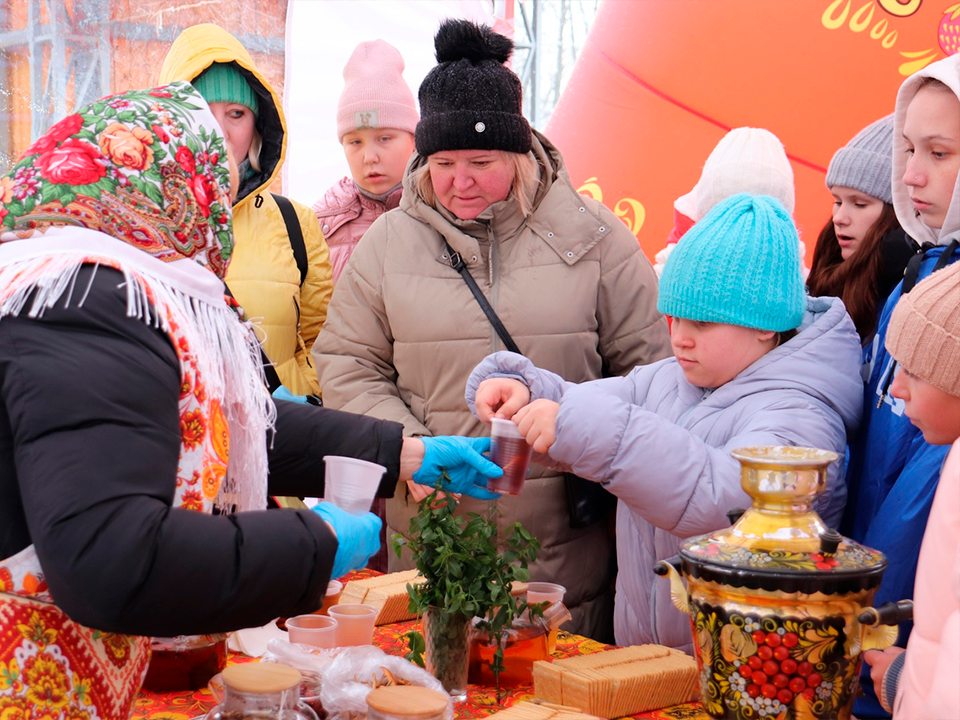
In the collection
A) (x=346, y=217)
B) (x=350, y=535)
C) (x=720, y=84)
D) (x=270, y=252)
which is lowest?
(x=350, y=535)

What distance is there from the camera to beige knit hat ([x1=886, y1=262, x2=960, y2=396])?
1327 mm

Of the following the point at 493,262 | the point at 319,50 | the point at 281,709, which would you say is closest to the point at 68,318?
the point at 281,709

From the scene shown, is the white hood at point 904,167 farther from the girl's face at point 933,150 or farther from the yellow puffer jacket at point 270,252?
the yellow puffer jacket at point 270,252

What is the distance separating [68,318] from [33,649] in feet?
1.33

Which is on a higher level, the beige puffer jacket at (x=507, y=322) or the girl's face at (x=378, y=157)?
the girl's face at (x=378, y=157)

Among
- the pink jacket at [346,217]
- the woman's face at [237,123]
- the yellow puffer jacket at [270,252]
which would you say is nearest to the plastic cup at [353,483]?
Result: the yellow puffer jacket at [270,252]

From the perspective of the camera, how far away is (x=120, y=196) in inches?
48.2

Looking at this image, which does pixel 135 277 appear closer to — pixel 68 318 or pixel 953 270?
pixel 68 318

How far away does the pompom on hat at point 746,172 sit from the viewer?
119 inches

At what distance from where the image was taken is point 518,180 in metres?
2.54

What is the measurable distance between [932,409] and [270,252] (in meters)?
2.05

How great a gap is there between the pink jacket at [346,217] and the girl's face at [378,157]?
0.17 ft

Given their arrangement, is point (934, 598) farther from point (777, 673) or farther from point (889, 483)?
point (889, 483)

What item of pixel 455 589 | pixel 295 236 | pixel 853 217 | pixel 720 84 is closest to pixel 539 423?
pixel 455 589
